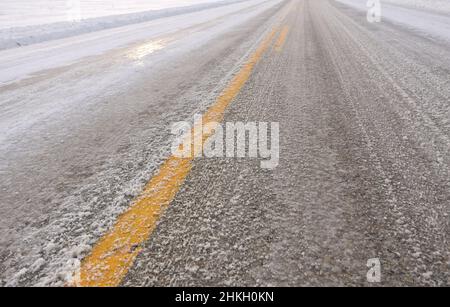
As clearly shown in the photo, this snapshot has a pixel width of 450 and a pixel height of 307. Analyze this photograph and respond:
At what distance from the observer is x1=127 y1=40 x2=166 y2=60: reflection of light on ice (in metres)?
5.16

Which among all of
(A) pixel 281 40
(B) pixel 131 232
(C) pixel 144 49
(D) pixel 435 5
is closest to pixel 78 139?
(B) pixel 131 232

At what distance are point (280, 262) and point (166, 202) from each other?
2.06 feet

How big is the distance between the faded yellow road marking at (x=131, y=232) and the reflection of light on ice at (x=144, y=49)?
393 centimetres

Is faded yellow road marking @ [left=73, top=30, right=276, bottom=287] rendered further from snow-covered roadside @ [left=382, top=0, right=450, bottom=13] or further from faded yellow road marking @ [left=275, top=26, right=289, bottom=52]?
snow-covered roadside @ [left=382, top=0, right=450, bottom=13]

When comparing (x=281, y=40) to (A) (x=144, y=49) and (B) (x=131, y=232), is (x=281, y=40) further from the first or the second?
(B) (x=131, y=232)

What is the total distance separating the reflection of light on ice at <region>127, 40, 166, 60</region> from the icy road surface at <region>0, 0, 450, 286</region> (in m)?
1.76

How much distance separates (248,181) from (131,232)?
668mm

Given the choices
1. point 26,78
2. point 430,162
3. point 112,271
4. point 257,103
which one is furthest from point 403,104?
point 26,78

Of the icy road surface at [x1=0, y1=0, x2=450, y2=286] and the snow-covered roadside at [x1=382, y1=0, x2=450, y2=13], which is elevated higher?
the snow-covered roadside at [x1=382, y1=0, x2=450, y2=13]

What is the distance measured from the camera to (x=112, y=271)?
1067 millimetres

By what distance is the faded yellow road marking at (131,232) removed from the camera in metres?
1.06

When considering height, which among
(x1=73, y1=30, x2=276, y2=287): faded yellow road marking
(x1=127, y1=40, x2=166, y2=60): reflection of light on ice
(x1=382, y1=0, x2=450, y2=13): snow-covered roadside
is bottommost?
(x1=73, y1=30, x2=276, y2=287): faded yellow road marking

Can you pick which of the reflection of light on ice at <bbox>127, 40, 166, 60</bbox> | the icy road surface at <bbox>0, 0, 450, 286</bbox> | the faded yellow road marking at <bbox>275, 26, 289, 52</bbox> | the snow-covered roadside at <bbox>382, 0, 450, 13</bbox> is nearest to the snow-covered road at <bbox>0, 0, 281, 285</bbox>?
the icy road surface at <bbox>0, 0, 450, 286</bbox>
